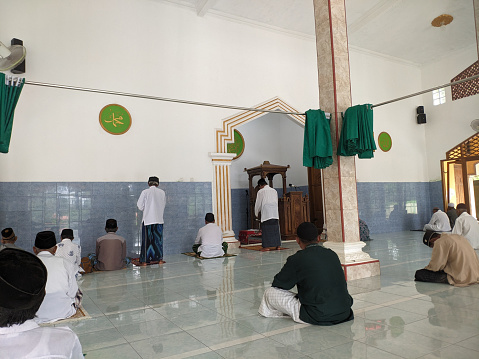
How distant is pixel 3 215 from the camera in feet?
18.5

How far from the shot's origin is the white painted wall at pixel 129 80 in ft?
19.8

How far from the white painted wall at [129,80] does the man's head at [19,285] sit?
5.40 m

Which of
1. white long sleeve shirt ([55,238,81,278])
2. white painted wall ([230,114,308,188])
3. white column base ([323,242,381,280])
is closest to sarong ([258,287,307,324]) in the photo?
white column base ([323,242,381,280])

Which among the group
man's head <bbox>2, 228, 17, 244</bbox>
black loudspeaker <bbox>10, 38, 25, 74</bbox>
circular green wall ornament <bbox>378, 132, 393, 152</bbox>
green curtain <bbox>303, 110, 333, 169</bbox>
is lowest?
man's head <bbox>2, 228, 17, 244</bbox>

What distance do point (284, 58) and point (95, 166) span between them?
4.98 meters

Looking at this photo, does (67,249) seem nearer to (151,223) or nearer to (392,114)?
(151,223)

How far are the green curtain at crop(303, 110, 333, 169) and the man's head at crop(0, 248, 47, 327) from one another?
352 cm

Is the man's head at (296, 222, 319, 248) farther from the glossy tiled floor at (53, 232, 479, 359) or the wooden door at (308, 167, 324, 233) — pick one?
the wooden door at (308, 167, 324, 233)

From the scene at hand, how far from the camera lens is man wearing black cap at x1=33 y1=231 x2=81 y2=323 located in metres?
2.92

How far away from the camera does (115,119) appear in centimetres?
663

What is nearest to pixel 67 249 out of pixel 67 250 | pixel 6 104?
pixel 67 250

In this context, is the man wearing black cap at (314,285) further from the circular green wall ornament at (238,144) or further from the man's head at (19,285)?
the circular green wall ornament at (238,144)

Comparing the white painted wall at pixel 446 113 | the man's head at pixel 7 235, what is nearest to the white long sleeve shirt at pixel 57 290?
the man's head at pixel 7 235

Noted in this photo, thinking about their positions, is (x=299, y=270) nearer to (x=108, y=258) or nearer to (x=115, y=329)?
(x=115, y=329)
